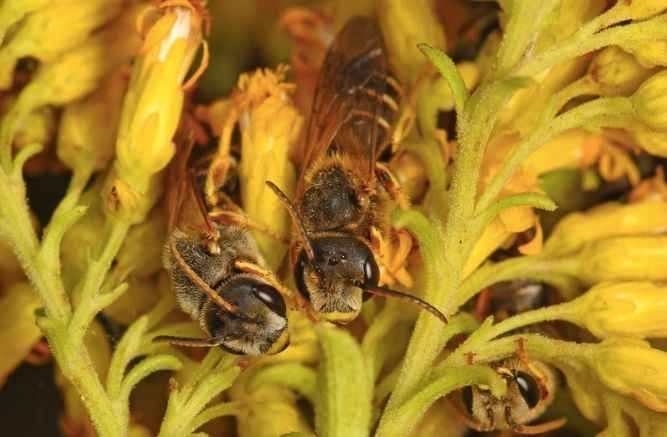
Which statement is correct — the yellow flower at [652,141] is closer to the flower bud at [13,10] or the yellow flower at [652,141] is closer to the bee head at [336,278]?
the bee head at [336,278]

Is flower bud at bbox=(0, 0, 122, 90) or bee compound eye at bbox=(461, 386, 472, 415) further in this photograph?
flower bud at bbox=(0, 0, 122, 90)

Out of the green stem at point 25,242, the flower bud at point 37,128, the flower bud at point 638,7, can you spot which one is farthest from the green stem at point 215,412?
the flower bud at point 638,7

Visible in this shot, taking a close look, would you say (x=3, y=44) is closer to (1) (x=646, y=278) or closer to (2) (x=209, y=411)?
(2) (x=209, y=411)

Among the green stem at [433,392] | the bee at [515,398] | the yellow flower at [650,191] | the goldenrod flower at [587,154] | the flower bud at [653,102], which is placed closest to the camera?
the green stem at [433,392]

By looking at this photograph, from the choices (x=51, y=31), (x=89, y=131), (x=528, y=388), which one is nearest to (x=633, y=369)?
(x=528, y=388)

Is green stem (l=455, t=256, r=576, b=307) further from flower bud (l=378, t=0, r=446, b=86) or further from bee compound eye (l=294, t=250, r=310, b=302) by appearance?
flower bud (l=378, t=0, r=446, b=86)

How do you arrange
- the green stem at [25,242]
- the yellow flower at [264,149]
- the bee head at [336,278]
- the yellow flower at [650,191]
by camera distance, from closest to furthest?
the bee head at [336,278] → the green stem at [25,242] → the yellow flower at [264,149] → the yellow flower at [650,191]

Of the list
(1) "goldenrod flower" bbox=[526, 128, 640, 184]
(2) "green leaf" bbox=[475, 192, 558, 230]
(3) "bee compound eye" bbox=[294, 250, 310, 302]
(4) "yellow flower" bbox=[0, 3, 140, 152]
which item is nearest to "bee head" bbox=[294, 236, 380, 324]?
(3) "bee compound eye" bbox=[294, 250, 310, 302]
